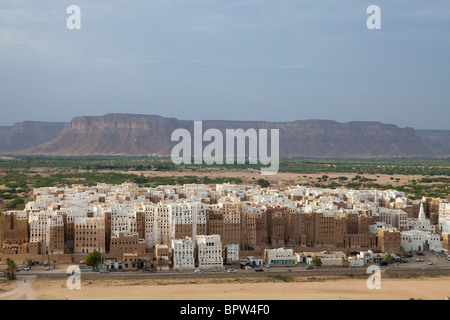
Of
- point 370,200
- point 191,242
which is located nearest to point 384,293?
point 191,242

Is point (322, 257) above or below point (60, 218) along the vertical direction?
below

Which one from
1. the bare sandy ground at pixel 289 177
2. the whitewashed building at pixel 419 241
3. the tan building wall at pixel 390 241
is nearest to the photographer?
the tan building wall at pixel 390 241

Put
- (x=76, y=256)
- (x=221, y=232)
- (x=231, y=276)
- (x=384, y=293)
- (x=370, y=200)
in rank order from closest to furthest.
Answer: (x=384, y=293), (x=231, y=276), (x=76, y=256), (x=221, y=232), (x=370, y=200)

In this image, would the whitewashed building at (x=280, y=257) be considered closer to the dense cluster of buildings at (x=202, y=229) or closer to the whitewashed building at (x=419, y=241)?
the dense cluster of buildings at (x=202, y=229)

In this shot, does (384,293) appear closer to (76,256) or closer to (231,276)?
(231,276)

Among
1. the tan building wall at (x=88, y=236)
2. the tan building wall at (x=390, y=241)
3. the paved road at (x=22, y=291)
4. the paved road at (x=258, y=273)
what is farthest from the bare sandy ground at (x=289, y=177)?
the paved road at (x=22, y=291)

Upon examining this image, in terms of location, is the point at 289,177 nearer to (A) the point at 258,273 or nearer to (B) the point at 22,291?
(A) the point at 258,273

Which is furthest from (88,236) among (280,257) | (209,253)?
(280,257)
